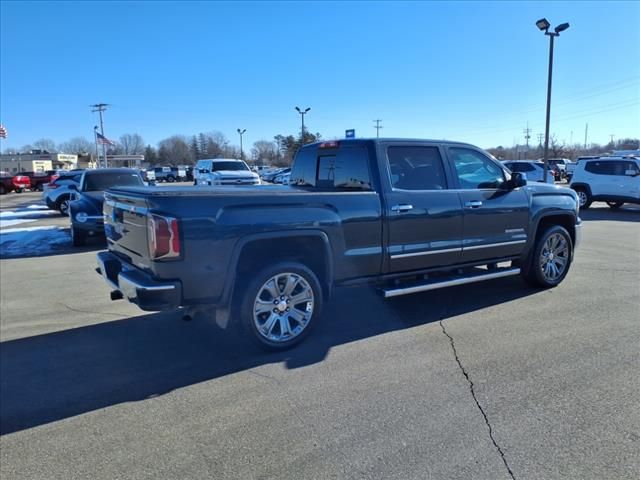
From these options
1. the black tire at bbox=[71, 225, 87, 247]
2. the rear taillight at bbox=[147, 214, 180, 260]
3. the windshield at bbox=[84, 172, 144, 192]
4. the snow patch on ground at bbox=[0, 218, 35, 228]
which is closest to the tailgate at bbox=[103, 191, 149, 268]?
the rear taillight at bbox=[147, 214, 180, 260]

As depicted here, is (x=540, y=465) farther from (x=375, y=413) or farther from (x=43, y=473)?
(x=43, y=473)

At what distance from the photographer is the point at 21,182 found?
114 ft

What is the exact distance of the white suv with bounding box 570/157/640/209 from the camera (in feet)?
56.4

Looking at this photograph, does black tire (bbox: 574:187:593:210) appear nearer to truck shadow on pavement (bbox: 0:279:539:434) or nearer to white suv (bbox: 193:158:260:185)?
white suv (bbox: 193:158:260:185)

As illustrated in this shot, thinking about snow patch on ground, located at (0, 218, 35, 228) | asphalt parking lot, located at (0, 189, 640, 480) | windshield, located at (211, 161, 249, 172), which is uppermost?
windshield, located at (211, 161, 249, 172)

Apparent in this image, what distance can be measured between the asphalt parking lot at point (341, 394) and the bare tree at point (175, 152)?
365 ft

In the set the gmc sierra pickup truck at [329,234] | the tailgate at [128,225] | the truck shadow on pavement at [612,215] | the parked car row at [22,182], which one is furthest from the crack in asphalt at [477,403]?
the parked car row at [22,182]

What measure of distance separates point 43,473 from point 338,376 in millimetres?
2087

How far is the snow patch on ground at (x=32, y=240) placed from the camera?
10.4 metres

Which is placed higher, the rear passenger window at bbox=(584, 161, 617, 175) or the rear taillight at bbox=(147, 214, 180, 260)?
the rear passenger window at bbox=(584, 161, 617, 175)

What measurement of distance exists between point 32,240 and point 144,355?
9.58m

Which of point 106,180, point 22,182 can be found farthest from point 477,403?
point 22,182

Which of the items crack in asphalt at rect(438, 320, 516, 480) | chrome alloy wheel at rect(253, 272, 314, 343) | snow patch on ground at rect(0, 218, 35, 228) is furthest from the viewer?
snow patch on ground at rect(0, 218, 35, 228)

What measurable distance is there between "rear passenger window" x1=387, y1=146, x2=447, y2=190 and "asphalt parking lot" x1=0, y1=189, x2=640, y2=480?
1487 millimetres
